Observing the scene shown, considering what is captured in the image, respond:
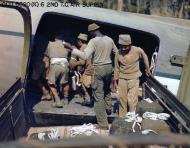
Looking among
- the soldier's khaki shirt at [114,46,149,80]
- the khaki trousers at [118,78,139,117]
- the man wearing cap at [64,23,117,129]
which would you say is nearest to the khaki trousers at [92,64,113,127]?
the man wearing cap at [64,23,117,129]

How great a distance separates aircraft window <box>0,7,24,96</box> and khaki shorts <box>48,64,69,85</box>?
0.97 m

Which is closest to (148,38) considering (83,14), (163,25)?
(163,25)

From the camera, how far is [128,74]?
7.91 meters

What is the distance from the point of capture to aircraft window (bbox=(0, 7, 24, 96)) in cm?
752

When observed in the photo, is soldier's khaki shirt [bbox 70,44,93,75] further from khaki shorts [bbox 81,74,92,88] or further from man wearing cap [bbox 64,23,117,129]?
Result: man wearing cap [bbox 64,23,117,129]

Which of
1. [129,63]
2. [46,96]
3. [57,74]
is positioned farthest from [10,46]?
[129,63]

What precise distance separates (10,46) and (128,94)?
2372 millimetres

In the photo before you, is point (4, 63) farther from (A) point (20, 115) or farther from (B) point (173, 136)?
(B) point (173, 136)

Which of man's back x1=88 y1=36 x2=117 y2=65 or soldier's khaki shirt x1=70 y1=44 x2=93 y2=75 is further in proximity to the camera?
soldier's khaki shirt x1=70 y1=44 x2=93 y2=75

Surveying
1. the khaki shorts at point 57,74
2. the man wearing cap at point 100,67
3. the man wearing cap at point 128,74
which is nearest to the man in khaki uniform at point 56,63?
the khaki shorts at point 57,74

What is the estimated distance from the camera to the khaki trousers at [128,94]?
794 centimetres

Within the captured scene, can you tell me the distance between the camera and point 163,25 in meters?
8.42

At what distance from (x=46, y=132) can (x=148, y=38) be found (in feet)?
11.6

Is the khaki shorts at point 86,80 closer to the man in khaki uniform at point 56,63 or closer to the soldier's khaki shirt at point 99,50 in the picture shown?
the man in khaki uniform at point 56,63
